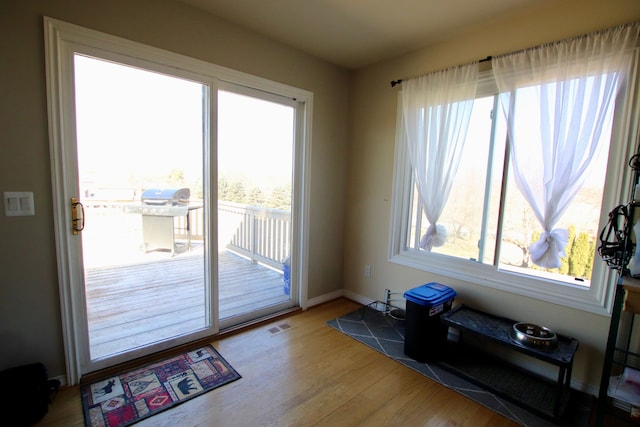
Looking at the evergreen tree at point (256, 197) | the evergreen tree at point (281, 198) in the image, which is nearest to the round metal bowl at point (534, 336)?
the evergreen tree at point (281, 198)

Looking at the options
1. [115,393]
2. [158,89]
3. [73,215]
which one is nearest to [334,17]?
[158,89]

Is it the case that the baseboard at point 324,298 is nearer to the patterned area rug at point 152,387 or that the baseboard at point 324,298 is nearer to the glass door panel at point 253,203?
the glass door panel at point 253,203

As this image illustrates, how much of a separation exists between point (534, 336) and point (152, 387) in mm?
2507

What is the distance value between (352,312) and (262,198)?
154 cm

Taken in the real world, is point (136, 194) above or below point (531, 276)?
above

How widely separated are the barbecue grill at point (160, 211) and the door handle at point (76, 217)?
372 mm

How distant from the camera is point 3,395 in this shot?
1516mm

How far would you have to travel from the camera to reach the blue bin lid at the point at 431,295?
2232 millimetres

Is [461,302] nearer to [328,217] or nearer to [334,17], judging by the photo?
[328,217]

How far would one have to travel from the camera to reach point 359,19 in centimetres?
222

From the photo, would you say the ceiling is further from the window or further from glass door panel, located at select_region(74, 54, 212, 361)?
glass door panel, located at select_region(74, 54, 212, 361)

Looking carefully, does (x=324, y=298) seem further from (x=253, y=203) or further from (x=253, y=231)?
(x=253, y=203)

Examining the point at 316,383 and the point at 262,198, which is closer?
the point at 316,383

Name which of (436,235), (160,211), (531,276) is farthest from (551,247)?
(160,211)
